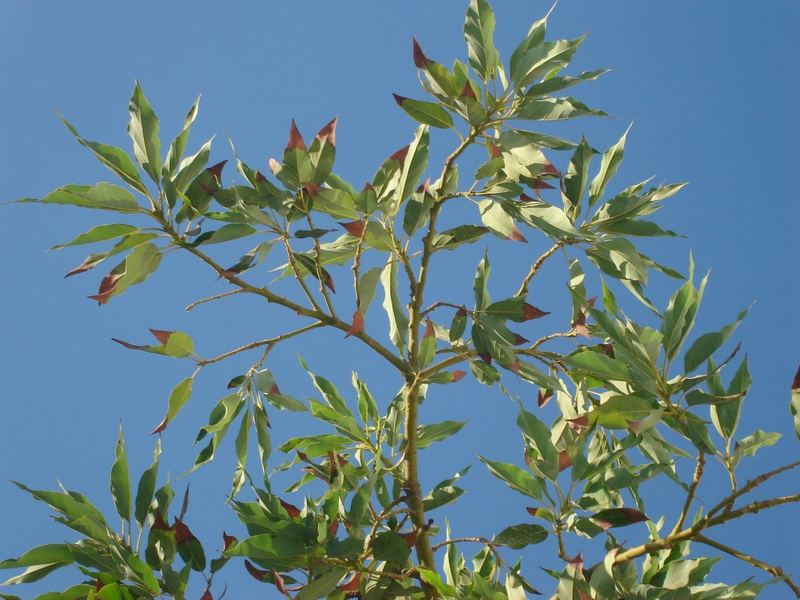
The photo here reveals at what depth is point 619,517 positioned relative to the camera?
4.15 ft

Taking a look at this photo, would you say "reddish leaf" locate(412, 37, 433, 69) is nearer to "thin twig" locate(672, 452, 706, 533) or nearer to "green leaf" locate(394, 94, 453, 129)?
"green leaf" locate(394, 94, 453, 129)

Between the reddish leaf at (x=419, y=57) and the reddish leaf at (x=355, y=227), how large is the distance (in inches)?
8.6

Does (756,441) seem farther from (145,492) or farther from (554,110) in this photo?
(145,492)

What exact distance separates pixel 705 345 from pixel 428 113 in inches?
18.3

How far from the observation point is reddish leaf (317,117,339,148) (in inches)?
48.9

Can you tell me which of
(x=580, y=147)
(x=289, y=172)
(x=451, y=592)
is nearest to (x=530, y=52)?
(x=580, y=147)

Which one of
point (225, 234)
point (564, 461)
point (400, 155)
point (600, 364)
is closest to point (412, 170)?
point (400, 155)

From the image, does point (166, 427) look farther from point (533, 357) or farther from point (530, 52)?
point (530, 52)

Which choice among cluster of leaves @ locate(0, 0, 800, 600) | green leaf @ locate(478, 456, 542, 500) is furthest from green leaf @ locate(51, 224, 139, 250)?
green leaf @ locate(478, 456, 542, 500)

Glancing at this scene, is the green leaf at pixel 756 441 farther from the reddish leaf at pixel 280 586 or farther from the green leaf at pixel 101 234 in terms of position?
the green leaf at pixel 101 234

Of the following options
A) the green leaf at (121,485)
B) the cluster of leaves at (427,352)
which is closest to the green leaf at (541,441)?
the cluster of leaves at (427,352)

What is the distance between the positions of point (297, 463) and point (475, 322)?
19.1 inches

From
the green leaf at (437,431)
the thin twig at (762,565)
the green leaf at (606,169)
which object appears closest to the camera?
the thin twig at (762,565)

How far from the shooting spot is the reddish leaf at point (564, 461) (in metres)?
1.36
